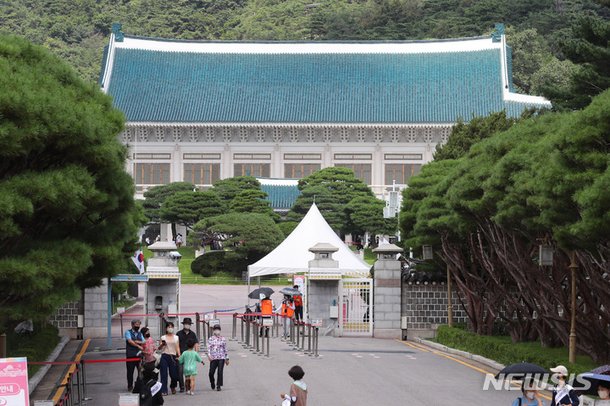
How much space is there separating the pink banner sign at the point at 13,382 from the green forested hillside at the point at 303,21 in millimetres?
79639

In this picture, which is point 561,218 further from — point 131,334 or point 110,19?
point 110,19

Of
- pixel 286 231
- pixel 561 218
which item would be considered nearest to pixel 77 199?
pixel 561 218

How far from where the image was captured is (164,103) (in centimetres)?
8788

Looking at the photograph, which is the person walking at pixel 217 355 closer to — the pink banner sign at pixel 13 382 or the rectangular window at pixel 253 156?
the pink banner sign at pixel 13 382

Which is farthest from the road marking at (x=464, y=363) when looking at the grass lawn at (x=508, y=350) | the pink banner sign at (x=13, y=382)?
the pink banner sign at (x=13, y=382)

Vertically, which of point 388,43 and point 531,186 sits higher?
point 388,43

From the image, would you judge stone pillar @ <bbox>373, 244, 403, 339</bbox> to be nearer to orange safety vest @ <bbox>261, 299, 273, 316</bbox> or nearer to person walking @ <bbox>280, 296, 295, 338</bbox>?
person walking @ <bbox>280, 296, 295, 338</bbox>

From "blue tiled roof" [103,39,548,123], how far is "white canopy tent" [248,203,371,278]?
1557 inches

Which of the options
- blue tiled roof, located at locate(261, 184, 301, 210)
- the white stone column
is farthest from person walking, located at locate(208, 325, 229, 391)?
the white stone column

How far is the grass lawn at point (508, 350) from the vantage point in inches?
997

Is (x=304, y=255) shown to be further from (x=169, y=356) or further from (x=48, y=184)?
(x=48, y=184)

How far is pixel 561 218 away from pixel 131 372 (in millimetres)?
7674

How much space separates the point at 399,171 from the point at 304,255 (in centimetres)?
4283

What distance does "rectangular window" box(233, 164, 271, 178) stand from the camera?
87.7 meters
